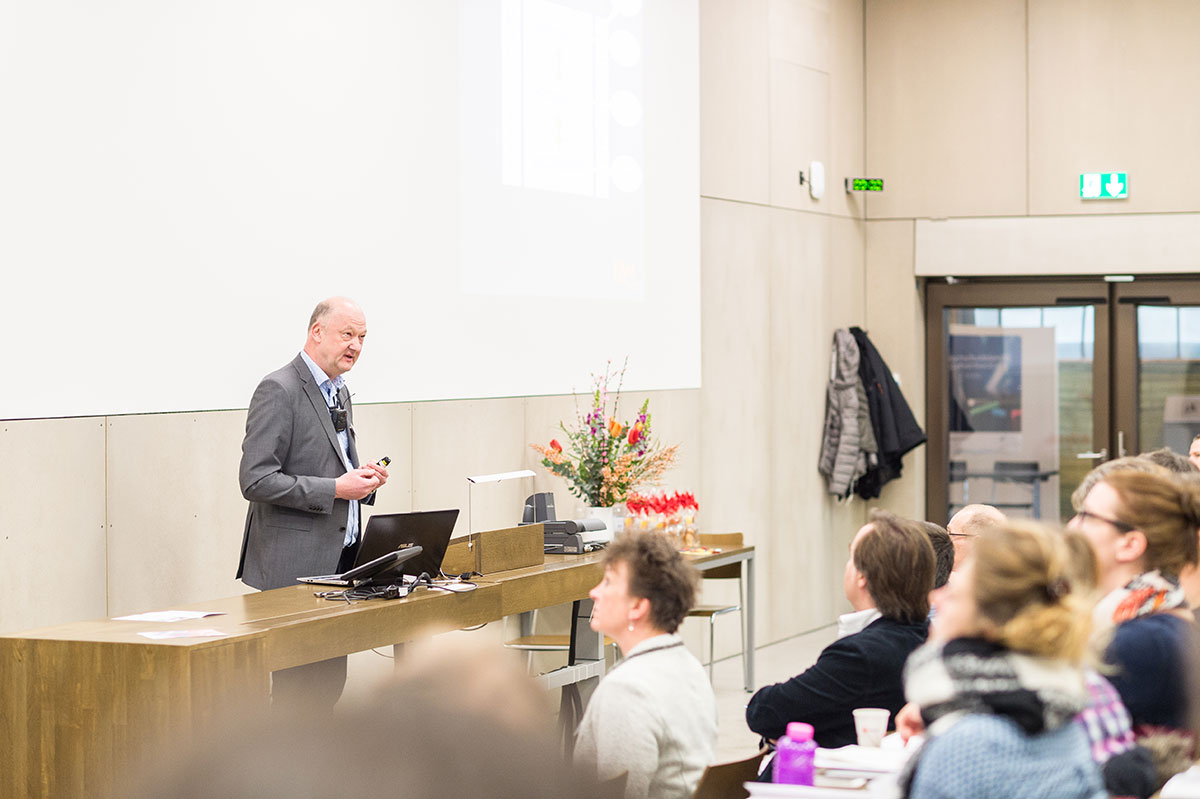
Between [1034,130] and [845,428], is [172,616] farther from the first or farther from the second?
[1034,130]

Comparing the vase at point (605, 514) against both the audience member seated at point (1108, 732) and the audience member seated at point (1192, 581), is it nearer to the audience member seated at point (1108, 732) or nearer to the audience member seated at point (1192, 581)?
the audience member seated at point (1192, 581)

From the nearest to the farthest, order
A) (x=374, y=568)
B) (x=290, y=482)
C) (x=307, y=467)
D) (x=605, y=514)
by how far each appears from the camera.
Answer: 1. (x=374, y=568)
2. (x=290, y=482)
3. (x=307, y=467)
4. (x=605, y=514)

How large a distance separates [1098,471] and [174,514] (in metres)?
3.11

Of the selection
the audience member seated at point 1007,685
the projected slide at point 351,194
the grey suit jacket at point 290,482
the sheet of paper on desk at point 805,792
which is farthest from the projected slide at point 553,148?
the audience member seated at point 1007,685

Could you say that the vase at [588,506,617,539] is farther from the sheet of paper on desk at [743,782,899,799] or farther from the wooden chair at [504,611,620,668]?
the sheet of paper on desk at [743,782,899,799]

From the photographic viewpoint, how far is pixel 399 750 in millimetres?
884

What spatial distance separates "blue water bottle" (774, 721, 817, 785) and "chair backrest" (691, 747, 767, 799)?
0.06 meters

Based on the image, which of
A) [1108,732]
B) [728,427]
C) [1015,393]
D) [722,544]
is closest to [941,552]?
[1108,732]

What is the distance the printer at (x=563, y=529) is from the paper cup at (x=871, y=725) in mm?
2931

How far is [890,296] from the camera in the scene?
978 centimetres

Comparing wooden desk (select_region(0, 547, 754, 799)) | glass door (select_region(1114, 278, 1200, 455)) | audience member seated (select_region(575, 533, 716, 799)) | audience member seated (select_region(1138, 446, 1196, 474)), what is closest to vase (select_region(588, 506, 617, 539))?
wooden desk (select_region(0, 547, 754, 799))

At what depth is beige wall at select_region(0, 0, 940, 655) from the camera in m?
4.51

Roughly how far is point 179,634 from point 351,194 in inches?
96.5

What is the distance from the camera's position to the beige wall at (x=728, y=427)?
451 cm
